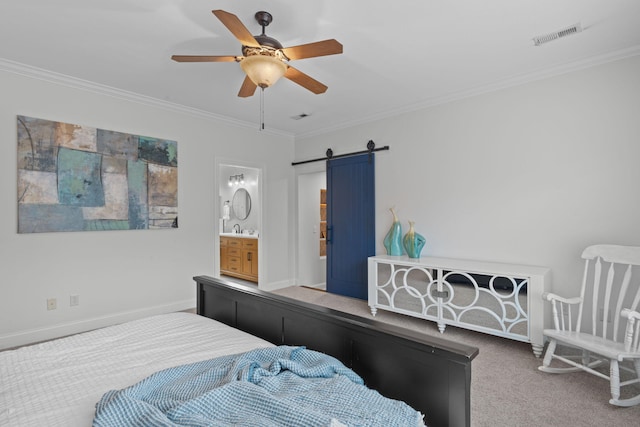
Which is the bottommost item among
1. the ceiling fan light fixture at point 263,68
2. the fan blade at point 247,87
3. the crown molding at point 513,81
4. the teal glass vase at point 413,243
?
the teal glass vase at point 413,243

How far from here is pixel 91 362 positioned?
1.43 m

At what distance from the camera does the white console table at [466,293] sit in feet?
9.17

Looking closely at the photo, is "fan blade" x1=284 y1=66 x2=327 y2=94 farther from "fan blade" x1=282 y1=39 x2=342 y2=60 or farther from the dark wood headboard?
the dark wood headboard

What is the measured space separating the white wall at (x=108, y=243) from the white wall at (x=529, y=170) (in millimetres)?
2392

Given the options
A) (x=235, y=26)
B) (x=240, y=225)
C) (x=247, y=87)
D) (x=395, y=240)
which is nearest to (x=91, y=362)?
(x=235, y=26)

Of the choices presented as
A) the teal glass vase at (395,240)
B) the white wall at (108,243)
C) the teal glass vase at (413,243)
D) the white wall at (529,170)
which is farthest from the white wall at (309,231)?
the teal glass vase at (413,243)

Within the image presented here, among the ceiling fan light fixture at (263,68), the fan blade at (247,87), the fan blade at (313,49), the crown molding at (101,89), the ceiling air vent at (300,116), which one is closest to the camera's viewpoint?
the fan blade at (313,49)

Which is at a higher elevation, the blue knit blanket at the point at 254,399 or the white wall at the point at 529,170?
the white wall at the point at 529,170

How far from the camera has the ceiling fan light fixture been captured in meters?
2.12

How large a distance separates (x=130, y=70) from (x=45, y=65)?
71 cm

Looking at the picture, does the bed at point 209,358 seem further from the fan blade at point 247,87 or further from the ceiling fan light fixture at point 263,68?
the fan blade at point 247,87

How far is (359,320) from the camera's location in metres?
1.52

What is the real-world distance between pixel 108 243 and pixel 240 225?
3.35 meters

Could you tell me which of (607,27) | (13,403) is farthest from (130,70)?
(607,27)
